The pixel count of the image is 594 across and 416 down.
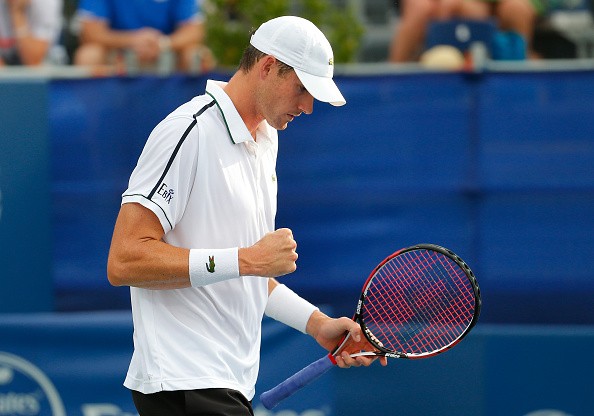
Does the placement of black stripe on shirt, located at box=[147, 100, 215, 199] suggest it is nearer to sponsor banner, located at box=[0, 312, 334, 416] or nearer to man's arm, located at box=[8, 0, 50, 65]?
sponsor banner, located at box=[0, 312, 334, 416]

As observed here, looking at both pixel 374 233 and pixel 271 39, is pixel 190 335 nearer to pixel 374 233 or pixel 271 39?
pixel 271 39

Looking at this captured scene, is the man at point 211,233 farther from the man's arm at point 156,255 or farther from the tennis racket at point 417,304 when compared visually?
the tennis racket at point 417,304

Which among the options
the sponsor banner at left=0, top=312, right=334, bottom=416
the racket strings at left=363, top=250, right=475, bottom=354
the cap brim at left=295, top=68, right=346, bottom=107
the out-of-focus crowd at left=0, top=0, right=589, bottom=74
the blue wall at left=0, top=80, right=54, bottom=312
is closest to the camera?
the cap brim at left=295, top=68, right=346, bottom=107

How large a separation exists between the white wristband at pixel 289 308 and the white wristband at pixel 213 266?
1.89 ft

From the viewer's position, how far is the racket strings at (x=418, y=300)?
14.4ft

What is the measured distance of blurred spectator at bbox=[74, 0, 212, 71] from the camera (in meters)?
6.89

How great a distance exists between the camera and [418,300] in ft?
15.4

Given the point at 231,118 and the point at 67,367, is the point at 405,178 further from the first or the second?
the point at 231,118

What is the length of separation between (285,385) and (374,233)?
7.92 ft

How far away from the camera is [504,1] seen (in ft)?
24.2

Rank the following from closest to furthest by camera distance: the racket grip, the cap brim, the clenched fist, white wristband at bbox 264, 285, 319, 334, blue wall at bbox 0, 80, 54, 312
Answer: the clenched fist < the cap brim < the racket grip < white wristband at bbox 264, 285, 319, 334 < blue wall at bbox 0, 80, 54, 312

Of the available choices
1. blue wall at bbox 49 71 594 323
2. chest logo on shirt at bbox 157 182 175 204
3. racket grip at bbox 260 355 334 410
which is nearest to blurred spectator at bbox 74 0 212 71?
blue wall at bbox 49 71 594 323

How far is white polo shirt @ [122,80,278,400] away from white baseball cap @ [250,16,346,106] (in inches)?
8.7

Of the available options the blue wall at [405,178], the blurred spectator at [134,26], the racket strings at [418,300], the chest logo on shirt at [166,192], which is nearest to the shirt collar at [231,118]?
the chest logo on shirt at [166,192]
